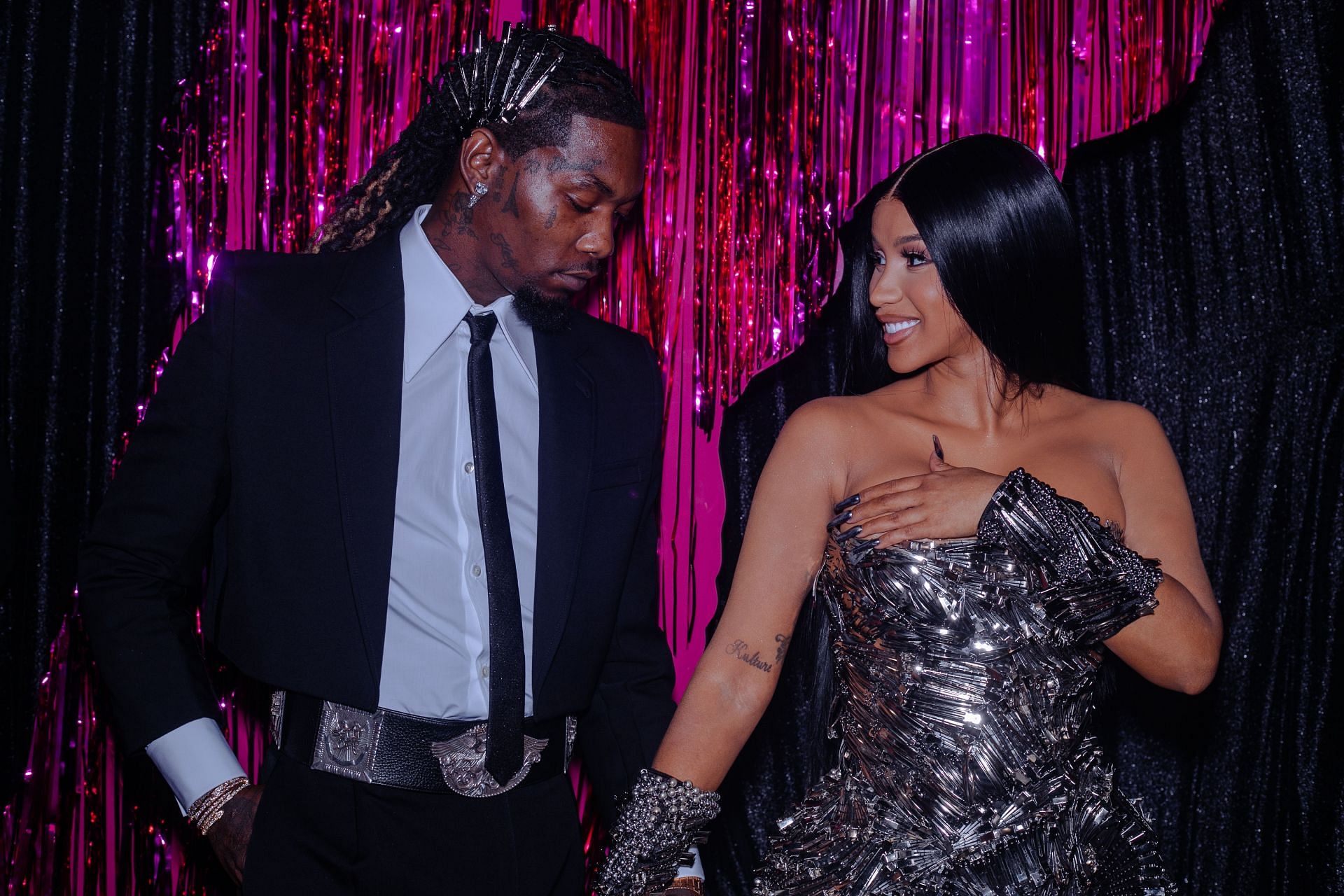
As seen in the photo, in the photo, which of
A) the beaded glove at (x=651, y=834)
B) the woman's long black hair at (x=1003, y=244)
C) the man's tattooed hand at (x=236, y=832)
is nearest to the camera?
the man's tattooed hand at (x=236, y=832)

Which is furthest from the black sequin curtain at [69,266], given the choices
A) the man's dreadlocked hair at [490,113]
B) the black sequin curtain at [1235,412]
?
the black sequin curtain at [1235,412]

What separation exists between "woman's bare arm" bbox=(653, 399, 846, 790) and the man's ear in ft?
2.18

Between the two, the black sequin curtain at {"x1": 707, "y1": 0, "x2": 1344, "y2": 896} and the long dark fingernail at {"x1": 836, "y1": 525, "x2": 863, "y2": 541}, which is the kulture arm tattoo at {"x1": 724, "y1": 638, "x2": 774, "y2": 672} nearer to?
the long dark fingernail at {"x1": 836, "y1": 525, "x2": 863, "y2": 541}

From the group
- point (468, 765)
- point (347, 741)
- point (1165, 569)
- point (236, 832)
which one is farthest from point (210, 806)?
point (1165, 569)

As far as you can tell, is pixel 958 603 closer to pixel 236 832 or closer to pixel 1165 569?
pixel 1165 569

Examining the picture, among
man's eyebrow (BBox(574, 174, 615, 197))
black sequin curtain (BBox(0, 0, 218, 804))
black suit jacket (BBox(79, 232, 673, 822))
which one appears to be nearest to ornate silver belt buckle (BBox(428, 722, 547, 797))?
A: black suit jacket (BBox(79, 232, 673, 822))

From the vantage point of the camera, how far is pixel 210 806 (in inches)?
62.3

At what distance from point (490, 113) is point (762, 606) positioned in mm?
943

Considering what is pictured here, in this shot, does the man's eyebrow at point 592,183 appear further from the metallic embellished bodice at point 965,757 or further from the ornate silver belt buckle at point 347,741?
the ornate silver belt buckle at point 347,741

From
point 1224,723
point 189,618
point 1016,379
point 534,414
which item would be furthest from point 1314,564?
point 189,618

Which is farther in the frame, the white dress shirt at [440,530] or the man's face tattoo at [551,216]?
the man's face tattoo at [551,216]

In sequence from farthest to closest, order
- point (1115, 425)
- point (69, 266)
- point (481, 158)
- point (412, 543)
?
point (69, 266) → point (1115, 425) → point (481, 158) → point (412, 543)

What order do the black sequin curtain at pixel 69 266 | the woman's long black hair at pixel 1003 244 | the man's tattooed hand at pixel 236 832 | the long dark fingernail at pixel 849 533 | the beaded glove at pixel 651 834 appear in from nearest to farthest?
the man's tattooed hand at pixel 236 832 < the beaded glove at pixel 651 834 < the long dark fingernail at pixel 849 533 < the woman's long black hair at pixel 1003 244 < the black sequin curtain at pixel 69 266

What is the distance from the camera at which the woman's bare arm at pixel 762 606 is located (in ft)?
5.92
